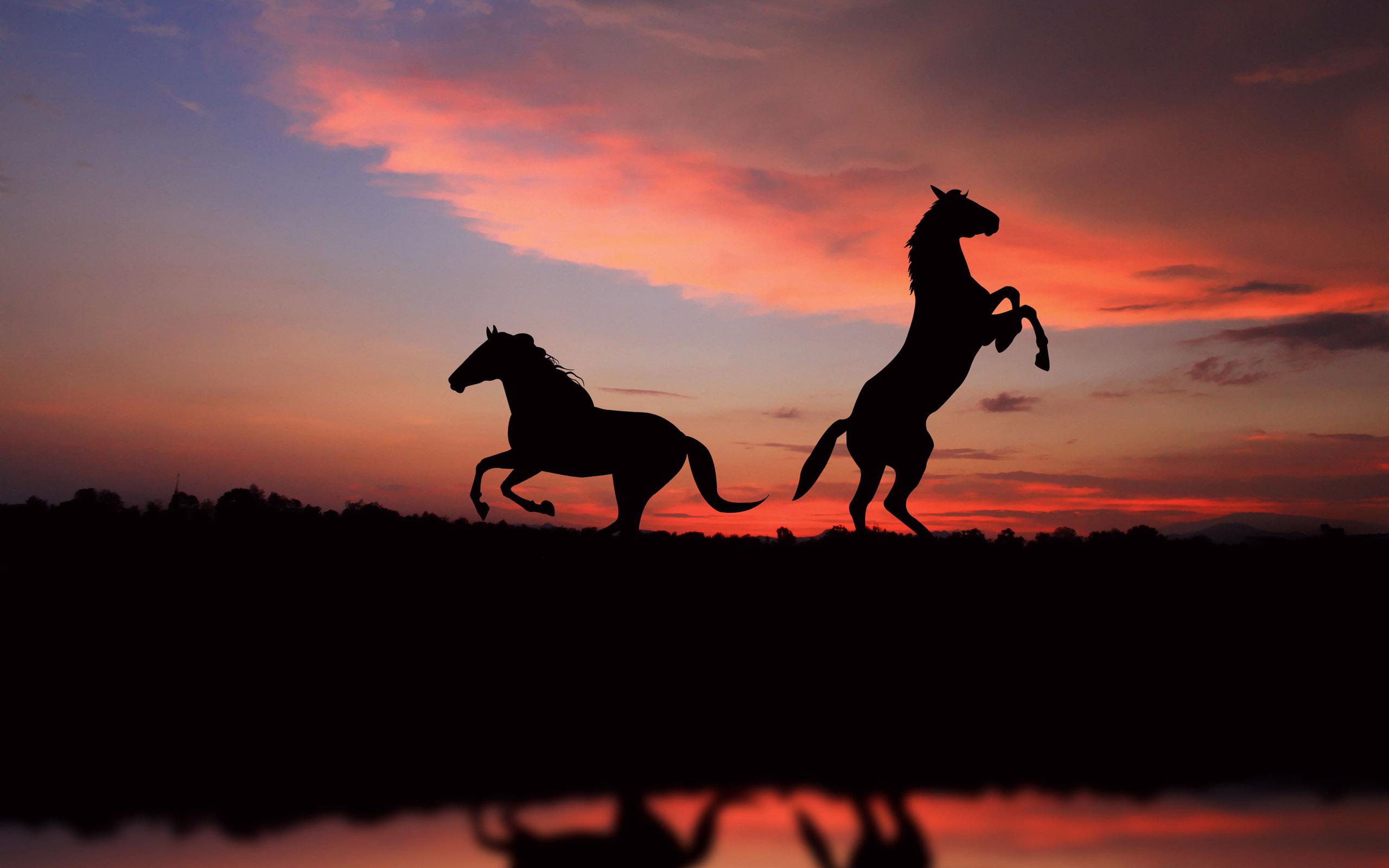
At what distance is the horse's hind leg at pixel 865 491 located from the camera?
11.6 metres

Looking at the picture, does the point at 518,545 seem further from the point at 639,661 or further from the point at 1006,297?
the point at 1006,297

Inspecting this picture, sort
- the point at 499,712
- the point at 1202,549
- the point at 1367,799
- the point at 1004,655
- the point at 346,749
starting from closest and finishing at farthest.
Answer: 1. the point at 1367,799
2. the point at 346,749
3. the point at 499,712
4. the point at 1004,655
5. the point at 1202,549

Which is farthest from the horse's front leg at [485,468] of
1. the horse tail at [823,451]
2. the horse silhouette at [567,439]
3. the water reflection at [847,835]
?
the water reflection at [847,835]

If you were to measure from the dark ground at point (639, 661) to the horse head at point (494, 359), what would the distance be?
3.40m

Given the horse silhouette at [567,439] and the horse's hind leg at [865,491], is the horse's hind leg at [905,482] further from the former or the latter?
the horse silhouette at [567,439]

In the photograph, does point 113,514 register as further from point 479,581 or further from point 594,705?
point 594,705

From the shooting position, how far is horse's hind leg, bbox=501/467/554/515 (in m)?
11.8

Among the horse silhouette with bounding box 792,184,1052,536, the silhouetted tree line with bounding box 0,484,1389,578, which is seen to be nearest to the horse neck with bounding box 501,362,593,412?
the silhouetted tree line with bounding box 0,484,1389,578

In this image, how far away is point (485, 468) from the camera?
39.2 feet

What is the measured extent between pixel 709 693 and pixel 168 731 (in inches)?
153

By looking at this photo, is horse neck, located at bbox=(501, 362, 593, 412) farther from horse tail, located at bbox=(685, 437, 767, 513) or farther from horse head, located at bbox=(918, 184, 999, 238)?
horse head, located at bbox=(918, 184, 999, 238)

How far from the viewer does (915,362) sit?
11.5 m

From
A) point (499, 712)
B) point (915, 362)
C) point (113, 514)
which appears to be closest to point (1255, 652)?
point (915, 362)

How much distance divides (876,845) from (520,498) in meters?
7.65
